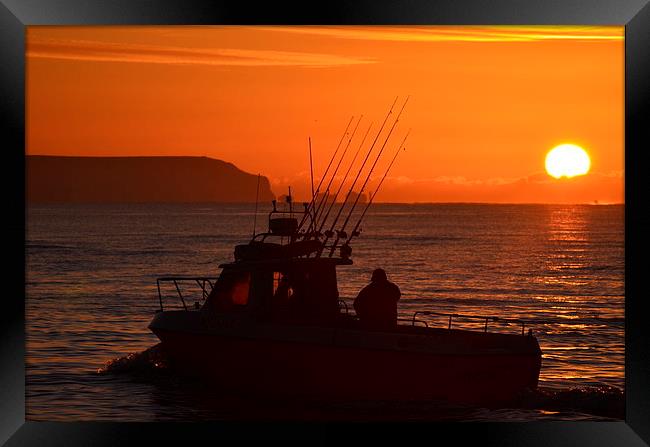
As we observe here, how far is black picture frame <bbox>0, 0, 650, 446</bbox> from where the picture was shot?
32.2 ft

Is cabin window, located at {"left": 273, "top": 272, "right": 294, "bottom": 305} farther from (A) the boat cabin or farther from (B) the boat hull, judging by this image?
(B) the boat hull

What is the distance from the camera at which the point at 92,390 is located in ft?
54.5

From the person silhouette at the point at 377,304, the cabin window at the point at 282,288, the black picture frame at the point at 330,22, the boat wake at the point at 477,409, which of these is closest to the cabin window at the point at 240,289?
the cabin window at the point at 282,288

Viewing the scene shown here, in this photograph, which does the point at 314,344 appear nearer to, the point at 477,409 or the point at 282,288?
the point at 282,288

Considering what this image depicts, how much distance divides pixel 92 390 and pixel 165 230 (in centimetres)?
7354

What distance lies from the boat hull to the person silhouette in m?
0.27

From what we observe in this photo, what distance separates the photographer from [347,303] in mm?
36625

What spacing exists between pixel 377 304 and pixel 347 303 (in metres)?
23.3

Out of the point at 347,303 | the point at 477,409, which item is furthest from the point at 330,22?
the point at 347,303

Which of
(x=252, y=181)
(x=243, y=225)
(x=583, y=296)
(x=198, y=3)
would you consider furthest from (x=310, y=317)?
(x=252, y=181)

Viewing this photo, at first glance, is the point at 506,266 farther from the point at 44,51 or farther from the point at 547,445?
the point at 547,445

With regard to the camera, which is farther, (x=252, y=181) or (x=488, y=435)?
(x=252, y=181)

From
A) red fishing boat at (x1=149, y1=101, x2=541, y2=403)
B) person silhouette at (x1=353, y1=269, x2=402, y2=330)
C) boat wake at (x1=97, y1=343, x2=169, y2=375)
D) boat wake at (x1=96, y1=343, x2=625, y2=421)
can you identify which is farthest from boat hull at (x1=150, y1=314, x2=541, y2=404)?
boat wake at (x1=97, y1=343, x2=169, y2=375)

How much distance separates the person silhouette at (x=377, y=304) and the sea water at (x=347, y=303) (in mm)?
644
